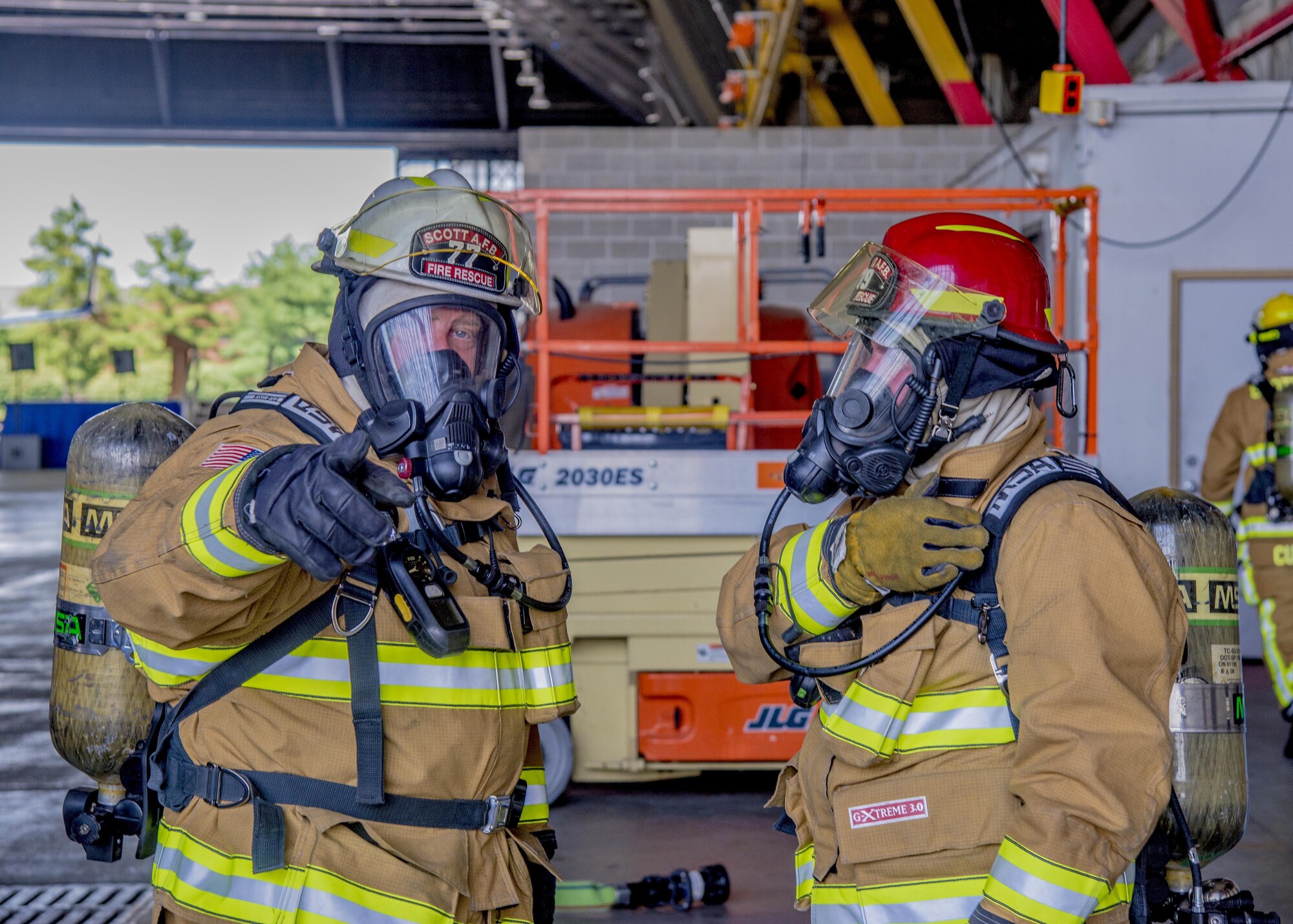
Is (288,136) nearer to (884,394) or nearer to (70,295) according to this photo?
(70,295)

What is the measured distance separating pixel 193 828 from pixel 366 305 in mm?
900

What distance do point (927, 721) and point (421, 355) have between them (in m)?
1.00

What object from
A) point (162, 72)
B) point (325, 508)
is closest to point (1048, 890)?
point (325, 508)

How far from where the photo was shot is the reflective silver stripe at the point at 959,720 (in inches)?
72.4

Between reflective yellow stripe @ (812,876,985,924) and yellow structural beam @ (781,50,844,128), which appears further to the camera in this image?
yellow structural beam @ (781,50,844,128)

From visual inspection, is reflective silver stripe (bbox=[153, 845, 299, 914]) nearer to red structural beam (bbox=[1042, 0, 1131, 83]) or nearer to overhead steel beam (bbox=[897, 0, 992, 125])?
red structural beam (bbox=[1042, 0, 1131, 83])

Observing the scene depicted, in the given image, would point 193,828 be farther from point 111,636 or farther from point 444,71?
point 444,71

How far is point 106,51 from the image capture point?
30.5 m

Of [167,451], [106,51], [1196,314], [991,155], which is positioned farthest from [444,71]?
[167,451]

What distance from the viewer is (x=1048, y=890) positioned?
1617 mm

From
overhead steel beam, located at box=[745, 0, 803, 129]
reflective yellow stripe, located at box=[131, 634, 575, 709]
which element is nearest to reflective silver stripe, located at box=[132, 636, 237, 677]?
reflective yellow stripe, located at box=[131, 634, 575, 709]

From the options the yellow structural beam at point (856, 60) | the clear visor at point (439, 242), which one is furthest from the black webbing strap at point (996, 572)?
the yellow structural beam at point (856, 60)

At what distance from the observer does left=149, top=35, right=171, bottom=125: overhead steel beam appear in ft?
96.1

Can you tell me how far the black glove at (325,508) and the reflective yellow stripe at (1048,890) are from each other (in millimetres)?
959
